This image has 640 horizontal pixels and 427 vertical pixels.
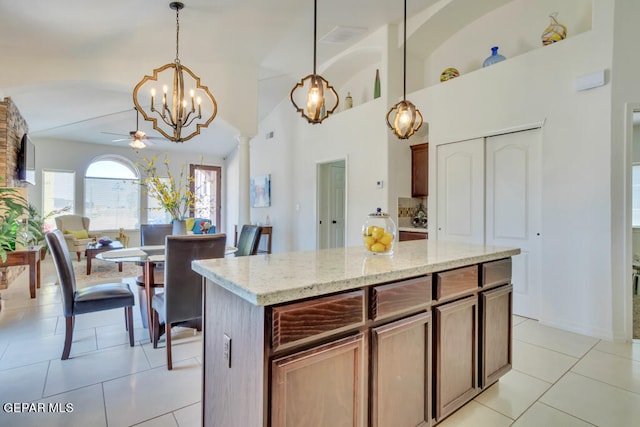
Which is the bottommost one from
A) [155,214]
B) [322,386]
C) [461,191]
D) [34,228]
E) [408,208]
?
[322,386]

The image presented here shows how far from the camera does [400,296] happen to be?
1.52m

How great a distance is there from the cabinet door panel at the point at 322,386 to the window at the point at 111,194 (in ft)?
27.0

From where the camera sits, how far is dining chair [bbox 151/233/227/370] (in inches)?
95.3

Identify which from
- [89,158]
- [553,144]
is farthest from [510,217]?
[89,158]

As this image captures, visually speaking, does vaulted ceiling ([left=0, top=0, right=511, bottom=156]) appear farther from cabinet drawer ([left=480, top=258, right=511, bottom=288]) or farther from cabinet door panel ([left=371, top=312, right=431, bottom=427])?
cabinet door panel ([left=371, top=312, right=431, bottom=427])

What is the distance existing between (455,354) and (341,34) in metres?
4.38

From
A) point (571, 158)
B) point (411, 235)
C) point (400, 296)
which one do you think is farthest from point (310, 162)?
point (400, 296)

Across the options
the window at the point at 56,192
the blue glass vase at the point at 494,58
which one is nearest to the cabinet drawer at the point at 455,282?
the blue glass vase at the point at 494,58

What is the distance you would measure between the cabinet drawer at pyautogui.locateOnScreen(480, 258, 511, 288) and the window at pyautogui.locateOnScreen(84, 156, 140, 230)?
8.23 metres

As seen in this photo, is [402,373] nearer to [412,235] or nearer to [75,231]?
[412,235]

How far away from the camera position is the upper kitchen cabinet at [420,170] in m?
4.63

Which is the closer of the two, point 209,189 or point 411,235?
point 411,235

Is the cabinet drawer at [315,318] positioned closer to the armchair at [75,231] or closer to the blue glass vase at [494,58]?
the blue glass vase at [494,58]

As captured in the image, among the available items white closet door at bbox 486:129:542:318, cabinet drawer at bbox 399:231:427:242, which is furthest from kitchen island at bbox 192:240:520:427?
cabinet drawer at bbox 399:231:427:242
